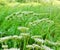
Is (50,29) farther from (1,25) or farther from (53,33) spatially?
(1,25)

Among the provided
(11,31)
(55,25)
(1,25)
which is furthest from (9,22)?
(55,25)

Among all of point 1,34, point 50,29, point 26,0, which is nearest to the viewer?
point 1,34

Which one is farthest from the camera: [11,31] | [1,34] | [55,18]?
[55,18]

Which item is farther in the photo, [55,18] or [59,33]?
[55,18]

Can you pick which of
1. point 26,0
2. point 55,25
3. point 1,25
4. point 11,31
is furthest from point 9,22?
point 26,0

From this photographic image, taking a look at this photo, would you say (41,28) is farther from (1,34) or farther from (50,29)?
(1,34)

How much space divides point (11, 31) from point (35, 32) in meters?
0.28

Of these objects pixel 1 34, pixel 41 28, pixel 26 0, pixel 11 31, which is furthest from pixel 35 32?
pixel 26 0

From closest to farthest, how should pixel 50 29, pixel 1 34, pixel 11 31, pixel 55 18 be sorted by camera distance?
pixel 1 34
pixel 11 31
pixel 50 29
pixel 55 18

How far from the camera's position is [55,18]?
384 centimetres

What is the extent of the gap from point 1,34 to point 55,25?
35.4 inches

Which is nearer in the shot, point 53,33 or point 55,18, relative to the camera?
point 53,33

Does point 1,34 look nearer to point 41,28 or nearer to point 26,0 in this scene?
point 41,28

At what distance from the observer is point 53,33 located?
3295mm
